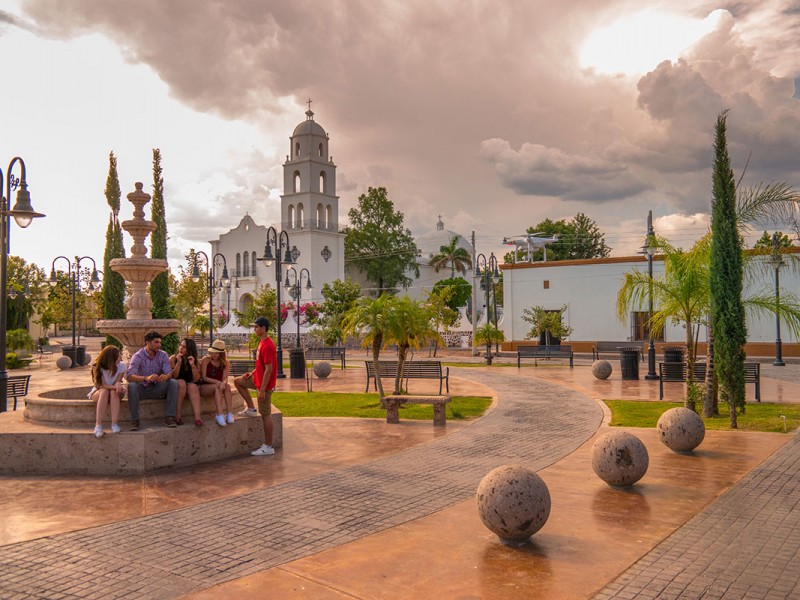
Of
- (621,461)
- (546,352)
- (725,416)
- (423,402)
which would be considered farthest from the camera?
(546,352)

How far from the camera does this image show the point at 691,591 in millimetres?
4676

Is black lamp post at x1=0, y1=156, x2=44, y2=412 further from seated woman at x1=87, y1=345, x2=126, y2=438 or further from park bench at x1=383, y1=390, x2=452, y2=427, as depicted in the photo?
park bench at x1=383, y1=390, x2=452, y2=427

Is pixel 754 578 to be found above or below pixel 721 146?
below

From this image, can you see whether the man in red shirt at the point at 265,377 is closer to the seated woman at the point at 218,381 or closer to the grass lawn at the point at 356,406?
the seated woman at the point at 218,381

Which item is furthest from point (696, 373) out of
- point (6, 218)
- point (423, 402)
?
point (6, 218)

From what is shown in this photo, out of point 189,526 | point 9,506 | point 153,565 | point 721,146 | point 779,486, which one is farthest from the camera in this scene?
point 721,146

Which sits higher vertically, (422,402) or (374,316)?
(374,316)

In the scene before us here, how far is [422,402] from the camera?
12.1m

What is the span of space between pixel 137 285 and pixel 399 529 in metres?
8.30

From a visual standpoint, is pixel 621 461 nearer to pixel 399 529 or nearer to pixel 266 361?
pixel 399 529

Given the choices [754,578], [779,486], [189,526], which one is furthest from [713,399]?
[189,526]

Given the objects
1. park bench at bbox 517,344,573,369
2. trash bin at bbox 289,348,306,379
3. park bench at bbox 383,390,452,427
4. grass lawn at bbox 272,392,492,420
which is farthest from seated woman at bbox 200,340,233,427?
park bench at bbox 517,344,573,369

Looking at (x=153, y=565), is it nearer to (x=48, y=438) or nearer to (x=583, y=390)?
(x=48, y=438)

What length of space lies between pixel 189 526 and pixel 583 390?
13.2m
